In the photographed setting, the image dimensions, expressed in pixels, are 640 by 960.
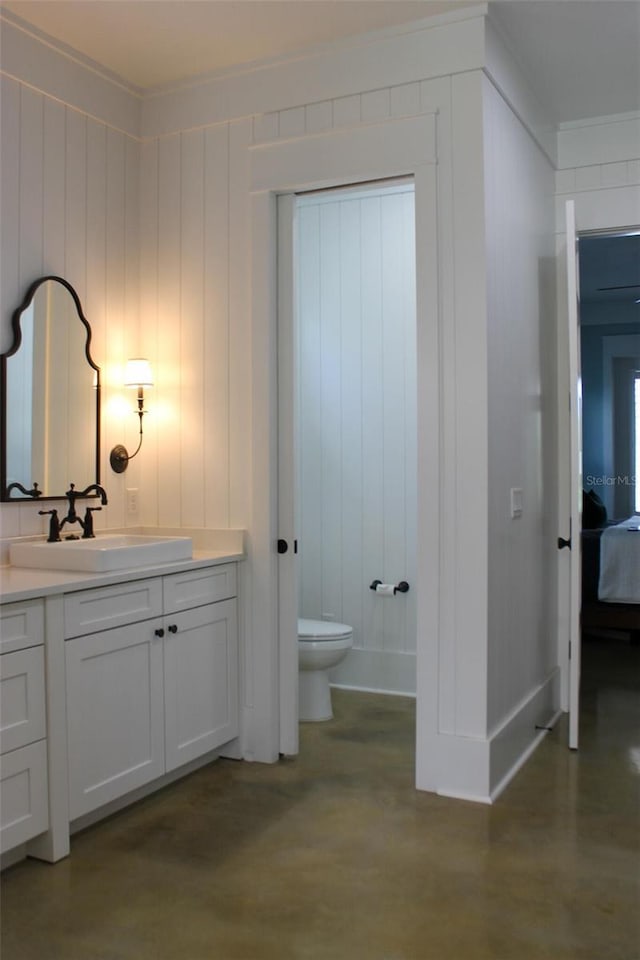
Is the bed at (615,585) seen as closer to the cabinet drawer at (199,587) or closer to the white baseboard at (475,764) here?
the white baseboard at (475,764)

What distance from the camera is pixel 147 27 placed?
322 centimetres

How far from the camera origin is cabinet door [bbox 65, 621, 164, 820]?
8.82 feet

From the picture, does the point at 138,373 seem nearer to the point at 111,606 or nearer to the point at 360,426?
the point at 111,606

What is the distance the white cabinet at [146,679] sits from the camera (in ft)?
8.91

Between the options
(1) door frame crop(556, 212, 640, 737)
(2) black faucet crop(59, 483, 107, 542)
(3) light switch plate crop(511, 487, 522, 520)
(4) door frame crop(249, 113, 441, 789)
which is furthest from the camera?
(1) door frame crop(556, 212, 640, 737)

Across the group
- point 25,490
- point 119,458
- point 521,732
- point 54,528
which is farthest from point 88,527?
point 521,732

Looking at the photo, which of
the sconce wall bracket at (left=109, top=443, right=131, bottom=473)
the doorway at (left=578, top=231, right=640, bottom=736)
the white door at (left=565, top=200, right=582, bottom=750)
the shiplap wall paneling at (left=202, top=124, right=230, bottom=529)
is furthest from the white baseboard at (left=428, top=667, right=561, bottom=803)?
the doorway at (left=578, top=231, right=640, bottom=736)

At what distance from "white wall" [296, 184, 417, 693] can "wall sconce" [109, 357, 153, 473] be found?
3.72 ft

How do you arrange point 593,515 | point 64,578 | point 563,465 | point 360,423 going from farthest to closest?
point 593,515, point 360,423, point 563,465, point 64,578

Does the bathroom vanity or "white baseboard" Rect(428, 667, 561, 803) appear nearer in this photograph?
the bathroom vanity

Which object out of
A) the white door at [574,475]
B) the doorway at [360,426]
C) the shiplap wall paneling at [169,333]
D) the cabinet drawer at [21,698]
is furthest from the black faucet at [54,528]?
the white door at [574,475]

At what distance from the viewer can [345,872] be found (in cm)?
254

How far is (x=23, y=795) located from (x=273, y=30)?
9.17 feet

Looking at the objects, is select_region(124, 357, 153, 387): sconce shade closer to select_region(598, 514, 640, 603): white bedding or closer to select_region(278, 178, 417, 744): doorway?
select_region(278, 178, 417, 744): doorway
